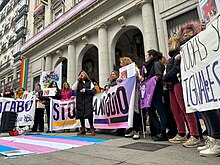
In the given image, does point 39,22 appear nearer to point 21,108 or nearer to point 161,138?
point 21,108

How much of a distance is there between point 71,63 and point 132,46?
548 centimetres

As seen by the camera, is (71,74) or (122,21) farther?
(71,74)

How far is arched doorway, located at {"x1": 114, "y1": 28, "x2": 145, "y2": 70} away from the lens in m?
13.3

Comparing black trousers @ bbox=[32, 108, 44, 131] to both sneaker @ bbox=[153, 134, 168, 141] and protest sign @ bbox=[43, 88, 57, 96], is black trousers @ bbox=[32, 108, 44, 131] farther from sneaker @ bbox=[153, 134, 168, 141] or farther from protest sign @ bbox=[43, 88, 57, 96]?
sneaker @ bbox=[153, 134, 168, 141]

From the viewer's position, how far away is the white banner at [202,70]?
2.03 metres

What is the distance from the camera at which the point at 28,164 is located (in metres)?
2.03

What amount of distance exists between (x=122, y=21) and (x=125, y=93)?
774 centimetres

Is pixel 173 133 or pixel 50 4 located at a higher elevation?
pixel 50 4

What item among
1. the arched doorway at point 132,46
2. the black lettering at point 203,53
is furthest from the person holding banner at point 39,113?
the arched doorway at point 132,46

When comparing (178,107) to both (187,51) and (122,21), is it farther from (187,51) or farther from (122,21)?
(122,21)

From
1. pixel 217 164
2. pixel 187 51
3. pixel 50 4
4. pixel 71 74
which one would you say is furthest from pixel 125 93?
pixel 50 4

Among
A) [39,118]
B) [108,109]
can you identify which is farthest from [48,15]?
[108,109]

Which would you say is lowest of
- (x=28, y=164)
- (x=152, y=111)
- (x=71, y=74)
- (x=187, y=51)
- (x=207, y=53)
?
(x=28, y=164)

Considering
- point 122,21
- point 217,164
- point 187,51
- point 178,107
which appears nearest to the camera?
point 217,164
